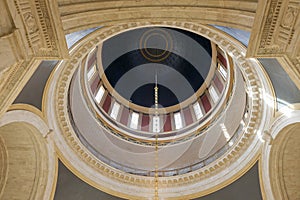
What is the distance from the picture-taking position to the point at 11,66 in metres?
3.71

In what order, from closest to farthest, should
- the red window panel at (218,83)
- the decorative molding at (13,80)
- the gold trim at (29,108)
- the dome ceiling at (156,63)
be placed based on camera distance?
the decorative molding at (13,80)
the gold trim at (29,108)
the red window panel at (218,83)
the dome ceiling at (156,63)

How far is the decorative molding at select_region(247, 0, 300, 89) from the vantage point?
3668 mm

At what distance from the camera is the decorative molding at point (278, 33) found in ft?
12.0

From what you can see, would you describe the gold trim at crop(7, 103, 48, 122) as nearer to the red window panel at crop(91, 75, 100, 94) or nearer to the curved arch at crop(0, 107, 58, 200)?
the curved arch at crop(0, 107, 58, 200)

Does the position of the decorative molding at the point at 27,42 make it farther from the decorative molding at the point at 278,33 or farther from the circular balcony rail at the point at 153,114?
the circular balcony rail at the point at 153,114

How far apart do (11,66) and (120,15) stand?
1960 mm

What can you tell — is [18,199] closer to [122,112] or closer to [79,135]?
[79,135]

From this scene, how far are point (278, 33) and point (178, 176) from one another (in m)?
8.55

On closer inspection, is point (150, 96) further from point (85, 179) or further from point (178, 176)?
point (85, 179)

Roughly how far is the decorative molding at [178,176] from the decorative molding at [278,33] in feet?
8.93

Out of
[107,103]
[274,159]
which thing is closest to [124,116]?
[107,103]

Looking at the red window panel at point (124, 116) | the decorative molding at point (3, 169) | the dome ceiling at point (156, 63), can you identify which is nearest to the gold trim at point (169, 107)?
the dome ceiling at point (156, 63)

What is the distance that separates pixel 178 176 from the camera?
11164 mm

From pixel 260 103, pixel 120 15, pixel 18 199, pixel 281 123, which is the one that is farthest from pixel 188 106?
pixel 120 15
